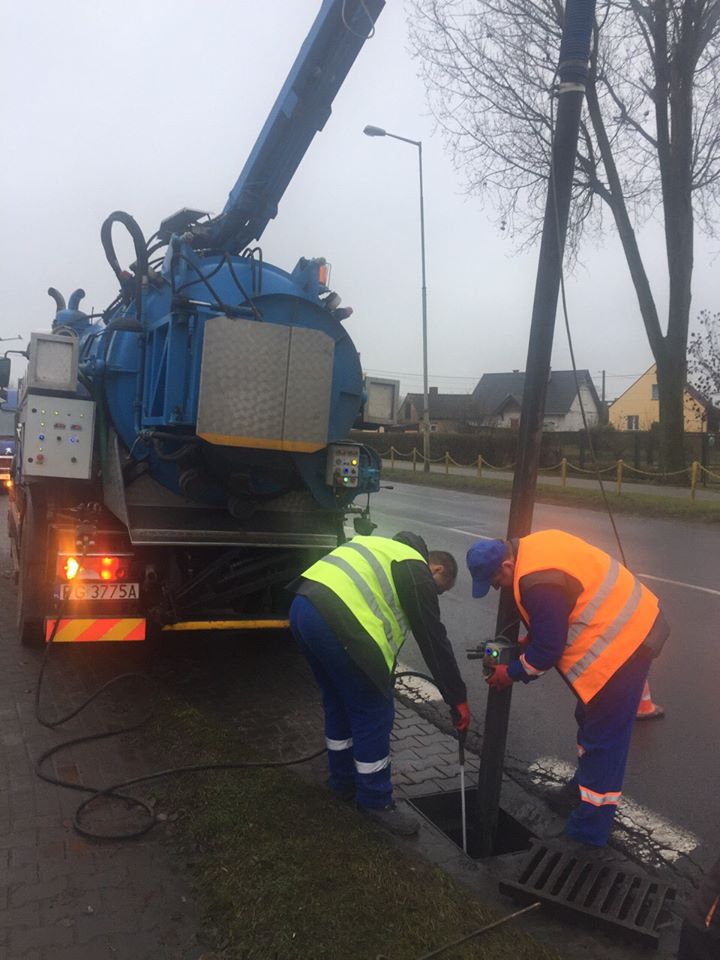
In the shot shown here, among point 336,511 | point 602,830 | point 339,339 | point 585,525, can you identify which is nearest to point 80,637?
point 336,511

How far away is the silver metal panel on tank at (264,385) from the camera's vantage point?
508 centimetres

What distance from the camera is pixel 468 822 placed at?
4246 millimetres

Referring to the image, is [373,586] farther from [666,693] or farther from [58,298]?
[58,298]

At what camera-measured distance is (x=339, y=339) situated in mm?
5914

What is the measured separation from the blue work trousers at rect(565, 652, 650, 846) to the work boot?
72cm

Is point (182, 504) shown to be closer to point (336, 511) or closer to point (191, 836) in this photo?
point (336, 511)

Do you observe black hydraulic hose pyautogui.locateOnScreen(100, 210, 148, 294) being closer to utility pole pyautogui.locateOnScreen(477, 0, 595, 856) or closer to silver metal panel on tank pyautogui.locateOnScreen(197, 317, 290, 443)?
silver metal panel on tank pyautogui.locateOnScreen(197, 317, 290, 443)

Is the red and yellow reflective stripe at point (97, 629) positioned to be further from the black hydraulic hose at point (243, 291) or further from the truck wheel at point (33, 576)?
the black hydraulic hose at point (243, 291)

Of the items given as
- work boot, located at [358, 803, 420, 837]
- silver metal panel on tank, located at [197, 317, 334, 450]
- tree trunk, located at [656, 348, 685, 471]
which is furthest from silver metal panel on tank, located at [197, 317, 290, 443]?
tree trunk, located at [656, 348, 685, 471]

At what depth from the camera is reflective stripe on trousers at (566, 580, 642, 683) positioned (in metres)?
3.63

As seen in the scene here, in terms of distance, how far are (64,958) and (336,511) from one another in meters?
3.62

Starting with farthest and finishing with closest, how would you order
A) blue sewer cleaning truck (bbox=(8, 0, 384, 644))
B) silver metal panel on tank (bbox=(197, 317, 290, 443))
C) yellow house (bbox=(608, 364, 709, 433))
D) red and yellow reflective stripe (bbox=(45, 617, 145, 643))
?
yellow house (bbox=(608, 364, 709, 433)) < red and yellow reflective stripe (bbox=(45, 617, 145, 643)) < blue sewer cleaning truck (bbox=(8, 0, 384, 644)) < silver metal panel on tank (bbox=(197, 317, 290, 443))

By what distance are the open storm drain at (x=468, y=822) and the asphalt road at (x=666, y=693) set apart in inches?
23.4

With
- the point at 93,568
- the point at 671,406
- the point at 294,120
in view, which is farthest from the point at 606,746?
the point at 671,406
